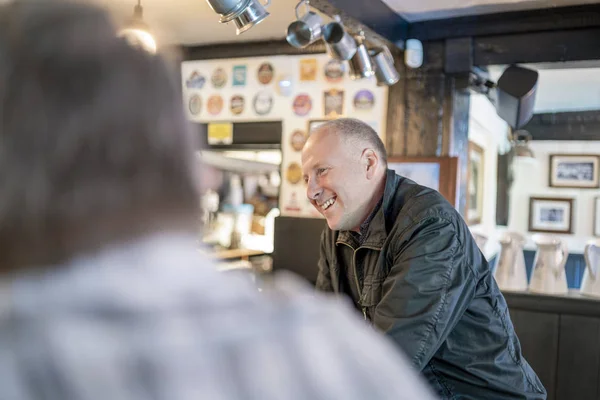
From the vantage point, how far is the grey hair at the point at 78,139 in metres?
0.44

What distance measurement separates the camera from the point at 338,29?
2.65m

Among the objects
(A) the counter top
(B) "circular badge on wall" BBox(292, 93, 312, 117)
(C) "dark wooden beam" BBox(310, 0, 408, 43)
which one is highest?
(C) "dark wooden beam" BBox(310, 0, 408, 43)

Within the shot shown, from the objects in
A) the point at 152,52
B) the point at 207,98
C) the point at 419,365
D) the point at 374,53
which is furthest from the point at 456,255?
the point at 207,98

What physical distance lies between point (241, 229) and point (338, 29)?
209 centimetres

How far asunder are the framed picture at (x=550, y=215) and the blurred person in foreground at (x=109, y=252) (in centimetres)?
713

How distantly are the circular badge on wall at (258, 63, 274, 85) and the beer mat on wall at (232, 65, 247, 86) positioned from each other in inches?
4.8

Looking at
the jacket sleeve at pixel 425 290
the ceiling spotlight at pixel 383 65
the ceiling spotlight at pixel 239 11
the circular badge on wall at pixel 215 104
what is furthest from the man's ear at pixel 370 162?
the circular badge on wall at pixel 215 104

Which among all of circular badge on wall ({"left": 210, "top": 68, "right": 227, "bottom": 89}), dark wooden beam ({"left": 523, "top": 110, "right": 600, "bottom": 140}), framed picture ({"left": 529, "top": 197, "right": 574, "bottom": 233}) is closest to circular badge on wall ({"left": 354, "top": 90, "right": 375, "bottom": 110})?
circular badge on wall ({"left": 210, "top": 68, "right": 227, "bottom": 89})

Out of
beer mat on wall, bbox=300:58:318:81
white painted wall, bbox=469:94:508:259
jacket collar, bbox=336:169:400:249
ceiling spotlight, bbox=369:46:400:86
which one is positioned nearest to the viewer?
jacket collar, bbox=336:169:400:249

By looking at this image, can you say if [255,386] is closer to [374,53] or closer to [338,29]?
[338,29]

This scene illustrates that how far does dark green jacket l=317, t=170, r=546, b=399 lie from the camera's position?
1.29 m

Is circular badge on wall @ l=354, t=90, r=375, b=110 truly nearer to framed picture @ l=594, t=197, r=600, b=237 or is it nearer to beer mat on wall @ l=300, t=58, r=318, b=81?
beer mat on wall @ l=300, t=58, r=318, b=81

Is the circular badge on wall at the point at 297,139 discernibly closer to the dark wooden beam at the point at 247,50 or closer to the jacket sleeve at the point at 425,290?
the dark wooden beam at the point at 247,50

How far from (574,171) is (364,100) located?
438 centimetres
